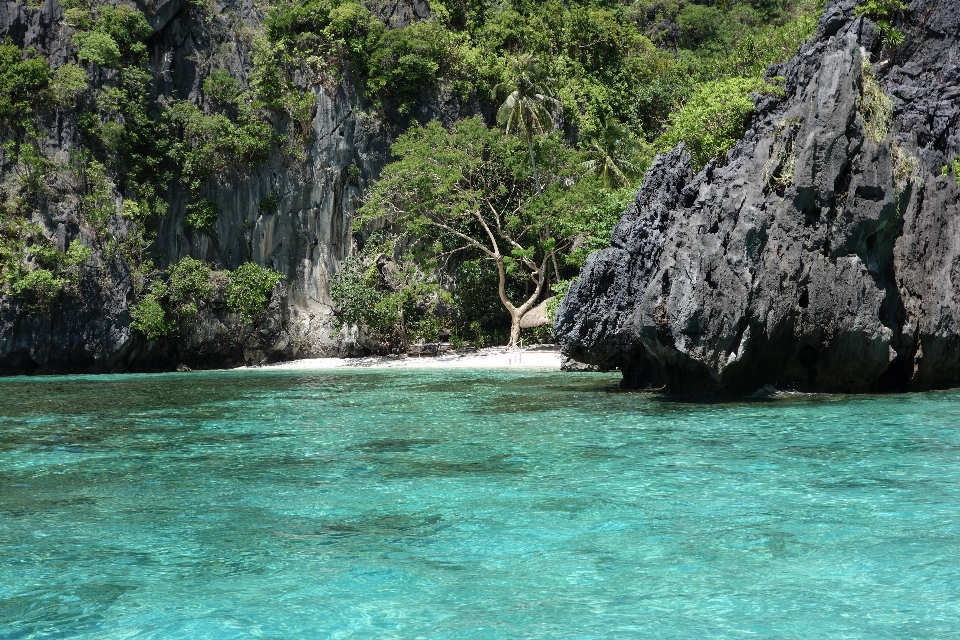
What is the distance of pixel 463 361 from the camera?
85.8 feet

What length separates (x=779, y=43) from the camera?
24.6 m

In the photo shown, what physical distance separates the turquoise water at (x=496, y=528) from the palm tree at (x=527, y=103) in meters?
20.3

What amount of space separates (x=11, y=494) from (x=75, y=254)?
2134 centimetres

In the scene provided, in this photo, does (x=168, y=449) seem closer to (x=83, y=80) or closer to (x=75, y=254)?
(x=75, y=254)

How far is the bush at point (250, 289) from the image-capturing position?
29.4 m

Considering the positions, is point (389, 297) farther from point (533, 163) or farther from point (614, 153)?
point (614, 153)

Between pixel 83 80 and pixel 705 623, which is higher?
pixel 83 80

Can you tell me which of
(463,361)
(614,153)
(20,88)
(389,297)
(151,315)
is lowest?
(463,361)

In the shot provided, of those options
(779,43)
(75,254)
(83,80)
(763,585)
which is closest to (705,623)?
(763,585)

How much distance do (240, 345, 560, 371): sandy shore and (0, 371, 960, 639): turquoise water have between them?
1332 cm

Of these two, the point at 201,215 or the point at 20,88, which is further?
the point at 201,215

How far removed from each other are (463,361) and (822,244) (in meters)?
15.1

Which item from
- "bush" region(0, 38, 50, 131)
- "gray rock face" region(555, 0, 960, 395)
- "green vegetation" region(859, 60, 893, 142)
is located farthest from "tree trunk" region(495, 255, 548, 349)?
"bush" region(0, 38, 50, 131)

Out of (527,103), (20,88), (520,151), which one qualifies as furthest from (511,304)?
(20,88)
